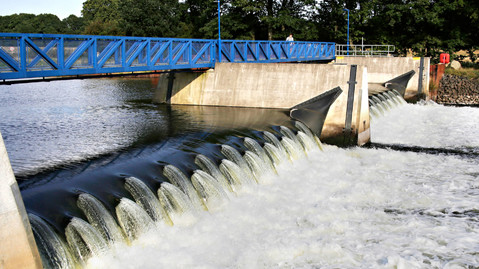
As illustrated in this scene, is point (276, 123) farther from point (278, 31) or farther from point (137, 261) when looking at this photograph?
point (278, 31)

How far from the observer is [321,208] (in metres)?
12.3

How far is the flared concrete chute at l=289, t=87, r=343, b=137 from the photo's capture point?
20250 millimetres

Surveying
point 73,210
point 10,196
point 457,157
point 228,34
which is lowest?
point 457,157

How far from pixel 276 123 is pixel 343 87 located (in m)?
3.80

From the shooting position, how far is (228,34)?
53469 millimetres

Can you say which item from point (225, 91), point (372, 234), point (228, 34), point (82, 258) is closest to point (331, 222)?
point (372, 234)

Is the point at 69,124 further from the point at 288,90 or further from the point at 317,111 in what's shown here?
the point at 317,111

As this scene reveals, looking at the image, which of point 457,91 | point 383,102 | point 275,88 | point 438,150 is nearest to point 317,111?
point 275,88

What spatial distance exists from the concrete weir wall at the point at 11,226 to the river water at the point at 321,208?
5.19 feet

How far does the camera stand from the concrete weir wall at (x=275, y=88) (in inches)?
797

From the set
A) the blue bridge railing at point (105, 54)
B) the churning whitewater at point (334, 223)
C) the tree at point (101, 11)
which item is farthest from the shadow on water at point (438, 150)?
the tree at point (101, 11)

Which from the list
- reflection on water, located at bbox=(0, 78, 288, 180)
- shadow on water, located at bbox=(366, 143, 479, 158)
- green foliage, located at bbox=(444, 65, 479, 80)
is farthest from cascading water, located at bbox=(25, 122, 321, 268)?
green foliage, located at bbox=(444, 65, 479, 80)

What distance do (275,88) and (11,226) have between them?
54.2 feet

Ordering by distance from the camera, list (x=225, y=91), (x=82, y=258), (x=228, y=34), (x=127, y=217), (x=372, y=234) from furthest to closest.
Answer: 1. (x=228, y=34)
2. (x=225, y=91)
3. (x=372, y=234)
4. (x=127, y=217)
5. (x=82, y=258)
